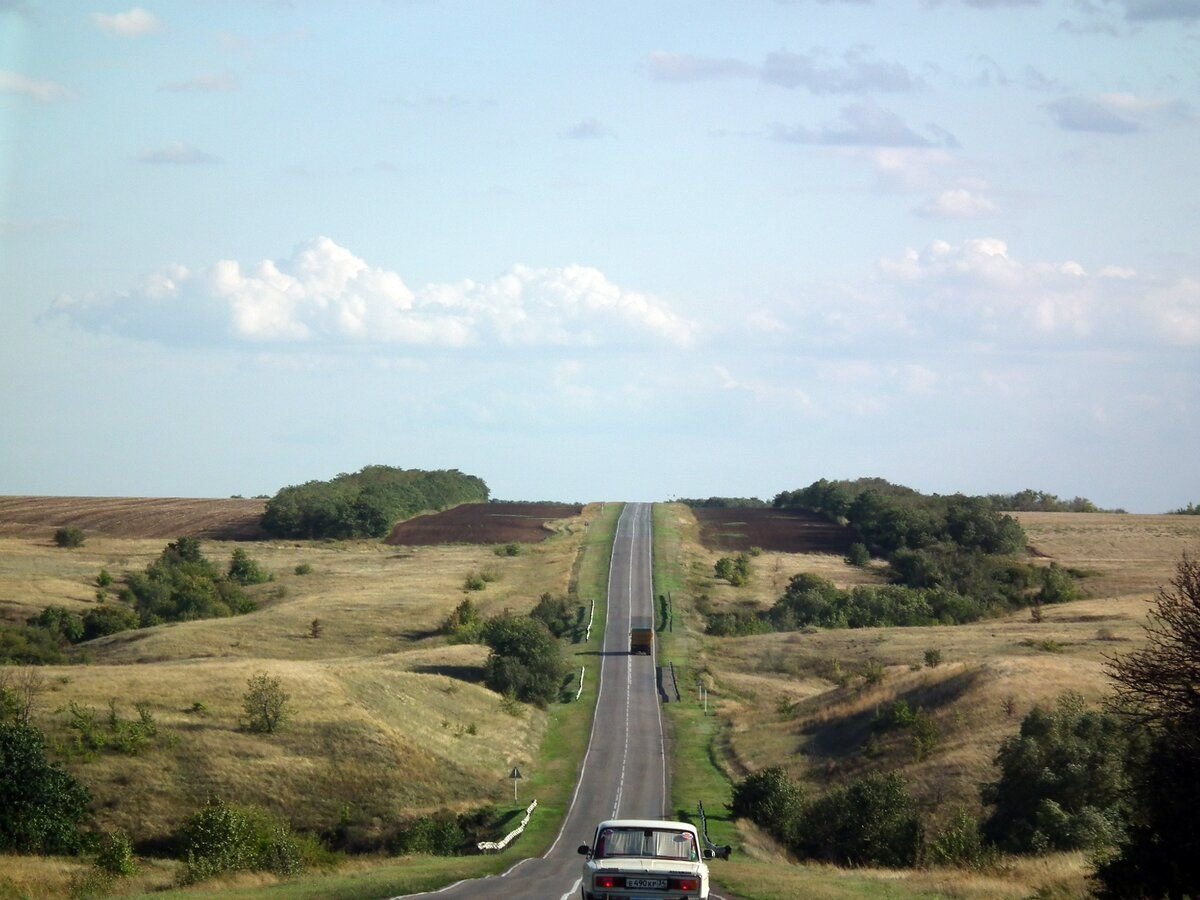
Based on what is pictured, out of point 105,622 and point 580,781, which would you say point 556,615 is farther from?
point 580,781

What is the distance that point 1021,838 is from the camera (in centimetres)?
4069

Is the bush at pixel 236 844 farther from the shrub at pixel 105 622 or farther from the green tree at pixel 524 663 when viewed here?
the shrub at pixel 105 622

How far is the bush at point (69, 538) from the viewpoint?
124938 millimetres

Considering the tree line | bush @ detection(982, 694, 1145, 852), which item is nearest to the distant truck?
bush @ detection(982, 694, 1145, 852)

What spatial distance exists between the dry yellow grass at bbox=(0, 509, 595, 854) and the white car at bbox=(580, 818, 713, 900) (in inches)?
1278

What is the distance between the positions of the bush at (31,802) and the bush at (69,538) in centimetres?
8185

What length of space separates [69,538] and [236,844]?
9194 centimetres

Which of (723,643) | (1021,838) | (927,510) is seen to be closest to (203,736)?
(1021,838)

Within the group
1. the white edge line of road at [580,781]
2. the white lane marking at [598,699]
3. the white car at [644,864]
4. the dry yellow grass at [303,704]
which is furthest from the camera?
the dry yellow grass at [303,704]

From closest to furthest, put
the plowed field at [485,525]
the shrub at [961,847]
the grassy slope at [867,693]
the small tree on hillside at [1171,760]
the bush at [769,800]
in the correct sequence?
the small tree on hillside at [1171,760] < the grassy slope at [867,693] < the shrub at [961,847] < the bush at [769,800] < the plowed field at [485,525]

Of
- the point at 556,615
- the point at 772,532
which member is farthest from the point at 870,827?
the point at 772,532

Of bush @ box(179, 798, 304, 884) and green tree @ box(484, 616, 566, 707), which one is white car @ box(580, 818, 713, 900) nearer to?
bush @ box(179, 798, 304, 884)

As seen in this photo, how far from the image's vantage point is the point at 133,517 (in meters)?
152

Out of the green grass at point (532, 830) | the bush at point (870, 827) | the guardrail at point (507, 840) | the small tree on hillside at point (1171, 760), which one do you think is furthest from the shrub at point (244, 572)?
the small tree on hillside at point (1171, 760)
